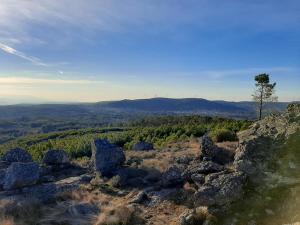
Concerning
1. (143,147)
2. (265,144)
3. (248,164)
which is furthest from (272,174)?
(143,147)

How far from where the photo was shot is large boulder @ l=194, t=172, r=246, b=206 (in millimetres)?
16578

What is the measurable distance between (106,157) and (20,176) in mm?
7049

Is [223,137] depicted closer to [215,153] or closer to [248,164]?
[215,153]

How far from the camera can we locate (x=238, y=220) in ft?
50.0

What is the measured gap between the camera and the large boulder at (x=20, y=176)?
2662cm

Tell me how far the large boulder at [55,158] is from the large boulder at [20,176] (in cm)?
651

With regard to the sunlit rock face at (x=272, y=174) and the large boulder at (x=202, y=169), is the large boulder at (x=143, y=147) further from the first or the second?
the sunlit rock face at (x=272, y=174)

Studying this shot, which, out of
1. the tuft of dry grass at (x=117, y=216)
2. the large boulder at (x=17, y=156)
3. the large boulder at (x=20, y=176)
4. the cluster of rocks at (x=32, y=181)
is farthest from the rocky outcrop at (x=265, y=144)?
the large boulder at (x=17, y=156)

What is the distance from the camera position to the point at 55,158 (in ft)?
113

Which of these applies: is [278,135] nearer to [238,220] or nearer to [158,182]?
[238,220]

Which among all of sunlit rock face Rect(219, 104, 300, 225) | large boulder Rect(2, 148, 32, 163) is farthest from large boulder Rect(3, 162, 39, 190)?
sunlit rock face Rect(219, 104, 300, 225)

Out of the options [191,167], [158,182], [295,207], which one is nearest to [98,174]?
[158,182]

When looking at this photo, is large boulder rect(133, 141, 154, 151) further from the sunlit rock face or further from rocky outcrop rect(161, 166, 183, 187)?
the sunlit rock face

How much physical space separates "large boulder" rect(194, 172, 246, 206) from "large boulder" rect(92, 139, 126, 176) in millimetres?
13008
